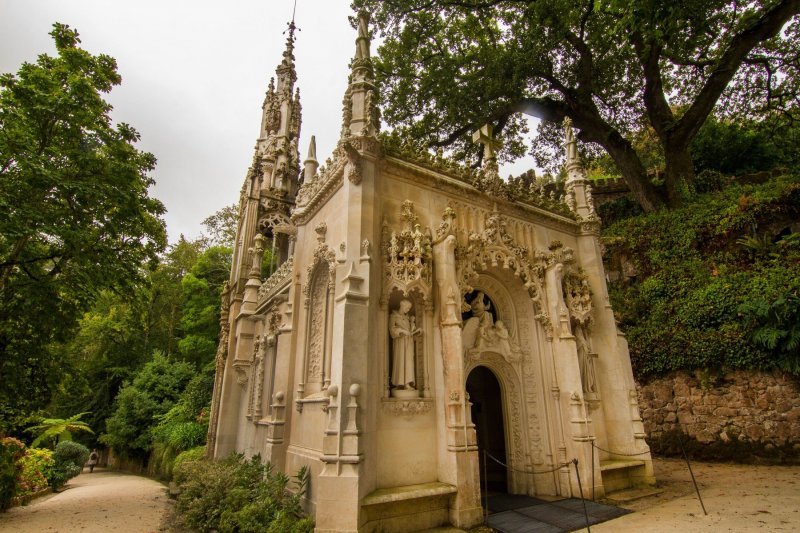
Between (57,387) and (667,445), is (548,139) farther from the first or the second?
(57,387)

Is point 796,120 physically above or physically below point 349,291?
above

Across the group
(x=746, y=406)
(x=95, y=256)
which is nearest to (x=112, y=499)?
(x=95, y=256)

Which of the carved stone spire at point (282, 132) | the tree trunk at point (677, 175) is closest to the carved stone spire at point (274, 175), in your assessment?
the carved stone spire at point (282, 132)

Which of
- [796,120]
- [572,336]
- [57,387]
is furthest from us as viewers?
[796,120]

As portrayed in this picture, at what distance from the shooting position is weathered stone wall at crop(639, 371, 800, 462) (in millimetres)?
11641

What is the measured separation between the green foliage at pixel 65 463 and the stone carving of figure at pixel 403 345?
1740cm

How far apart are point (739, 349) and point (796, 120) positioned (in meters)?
13.7

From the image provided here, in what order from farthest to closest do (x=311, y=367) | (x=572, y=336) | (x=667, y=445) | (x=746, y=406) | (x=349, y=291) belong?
(x=667, y=445), (x=746, y=406), (x=572, y=336), (x=311, y=367), (x=349, y=291)

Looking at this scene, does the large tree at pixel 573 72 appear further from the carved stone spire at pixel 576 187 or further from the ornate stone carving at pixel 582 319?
the ornate stone carving at pixel 582 319

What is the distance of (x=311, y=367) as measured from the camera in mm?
8688

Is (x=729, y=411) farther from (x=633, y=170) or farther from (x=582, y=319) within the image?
(x=633, y=170)

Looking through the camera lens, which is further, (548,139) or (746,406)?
(548,139)

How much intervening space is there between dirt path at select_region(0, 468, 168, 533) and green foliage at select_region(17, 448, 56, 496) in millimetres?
531

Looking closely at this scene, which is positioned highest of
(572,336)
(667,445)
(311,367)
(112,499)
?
(572,336)
